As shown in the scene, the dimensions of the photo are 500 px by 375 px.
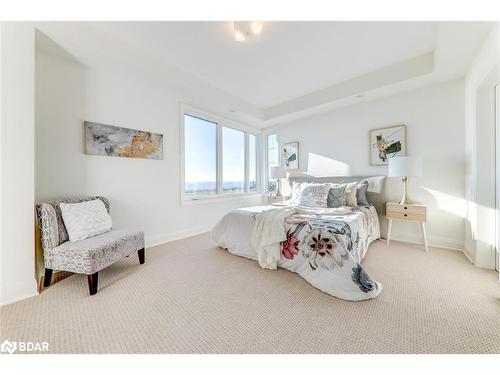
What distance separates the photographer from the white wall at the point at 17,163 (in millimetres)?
1614

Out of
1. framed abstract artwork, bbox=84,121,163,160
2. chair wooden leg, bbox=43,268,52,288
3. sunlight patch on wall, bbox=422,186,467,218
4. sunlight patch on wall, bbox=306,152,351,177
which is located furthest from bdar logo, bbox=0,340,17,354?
sunlight patch on wall, bbox=422,186,467,218

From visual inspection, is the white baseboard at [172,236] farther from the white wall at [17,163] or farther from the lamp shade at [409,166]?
the lamp shade at [409,166]

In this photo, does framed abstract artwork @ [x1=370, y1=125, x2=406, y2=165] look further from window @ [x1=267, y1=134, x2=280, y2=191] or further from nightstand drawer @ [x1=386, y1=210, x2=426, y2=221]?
window @ [x1=267, y1=134, x2=280, y2=191]

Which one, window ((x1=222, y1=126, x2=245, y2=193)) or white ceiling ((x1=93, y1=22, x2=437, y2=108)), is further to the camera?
window ((x1=222, y1=126, x2=245, y2=193))

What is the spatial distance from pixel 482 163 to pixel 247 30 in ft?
9.90

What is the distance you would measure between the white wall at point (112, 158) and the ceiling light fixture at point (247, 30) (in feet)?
5.39

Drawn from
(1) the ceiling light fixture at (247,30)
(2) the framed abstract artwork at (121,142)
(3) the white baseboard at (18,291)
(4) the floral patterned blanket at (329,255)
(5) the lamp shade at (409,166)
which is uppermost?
(1) the ceiling light fixture at (247,30)

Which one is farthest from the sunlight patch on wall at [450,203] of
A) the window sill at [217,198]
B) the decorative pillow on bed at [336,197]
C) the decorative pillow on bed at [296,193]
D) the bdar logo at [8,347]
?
the bdar logo at [8,347]

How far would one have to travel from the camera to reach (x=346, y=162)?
12.5 ft

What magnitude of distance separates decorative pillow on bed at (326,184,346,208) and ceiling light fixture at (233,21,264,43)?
2.35m

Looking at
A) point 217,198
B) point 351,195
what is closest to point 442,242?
point 351,195

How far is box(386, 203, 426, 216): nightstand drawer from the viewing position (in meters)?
2.77

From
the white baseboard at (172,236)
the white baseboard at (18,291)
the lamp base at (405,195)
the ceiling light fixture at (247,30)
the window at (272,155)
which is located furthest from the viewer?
the window at (272,155)
